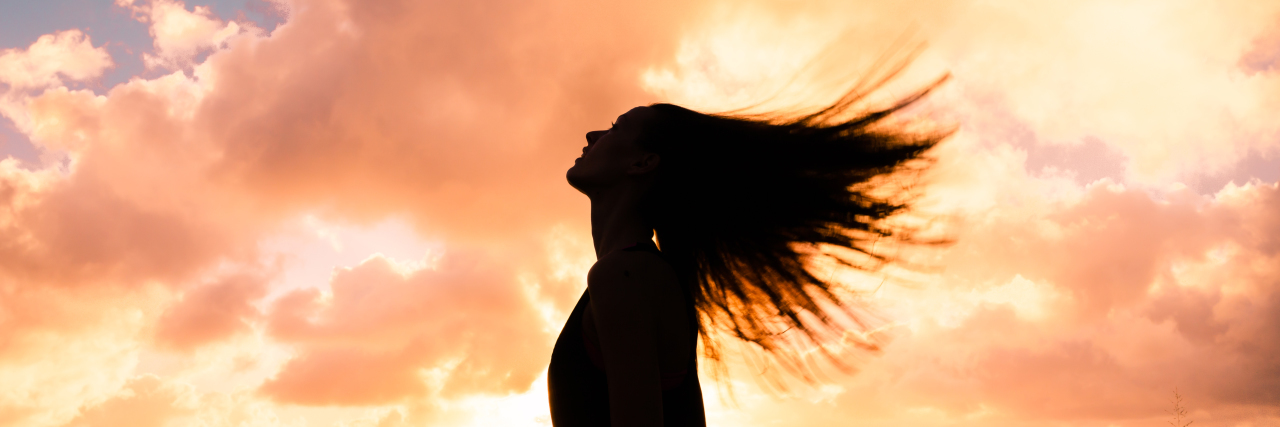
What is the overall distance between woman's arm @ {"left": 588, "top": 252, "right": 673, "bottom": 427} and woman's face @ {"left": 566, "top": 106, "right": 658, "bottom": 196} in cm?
53

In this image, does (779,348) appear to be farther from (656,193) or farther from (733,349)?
(656,193)

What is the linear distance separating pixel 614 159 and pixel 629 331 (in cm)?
92

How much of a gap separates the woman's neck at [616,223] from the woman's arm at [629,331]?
261 mm

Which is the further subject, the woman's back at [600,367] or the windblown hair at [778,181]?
the windblown hair at [778,181]

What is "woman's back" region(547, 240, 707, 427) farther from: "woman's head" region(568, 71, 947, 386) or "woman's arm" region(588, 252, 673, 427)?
"woman's head" region(568, 71, 947, 386)

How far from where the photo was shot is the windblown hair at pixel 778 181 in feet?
11.2

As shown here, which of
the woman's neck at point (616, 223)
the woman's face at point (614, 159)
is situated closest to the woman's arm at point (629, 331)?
the woman's neck at point (616, 223)

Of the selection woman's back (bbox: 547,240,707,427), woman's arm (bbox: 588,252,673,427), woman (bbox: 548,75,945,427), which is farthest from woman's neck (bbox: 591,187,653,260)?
woman's arm (bbox: 588,252,673,427)

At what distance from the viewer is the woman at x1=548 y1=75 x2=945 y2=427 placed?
2916 millimetres

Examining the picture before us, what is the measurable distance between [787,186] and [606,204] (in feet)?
2.66

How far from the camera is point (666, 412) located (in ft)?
9.82

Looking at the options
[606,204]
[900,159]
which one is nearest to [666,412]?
[606,204]

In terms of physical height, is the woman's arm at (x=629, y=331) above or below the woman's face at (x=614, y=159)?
below

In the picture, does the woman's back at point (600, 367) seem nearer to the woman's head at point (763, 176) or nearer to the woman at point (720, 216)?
the woman at point (720, 216)
